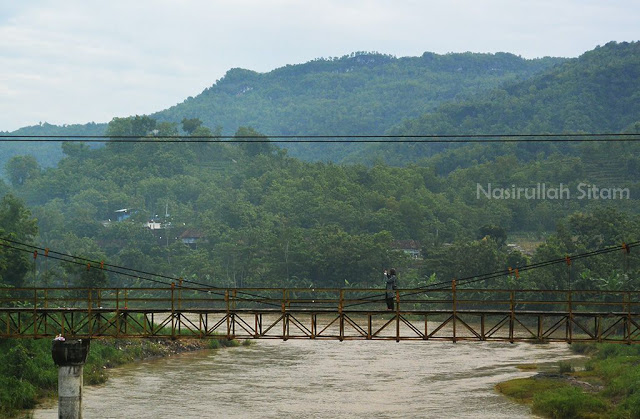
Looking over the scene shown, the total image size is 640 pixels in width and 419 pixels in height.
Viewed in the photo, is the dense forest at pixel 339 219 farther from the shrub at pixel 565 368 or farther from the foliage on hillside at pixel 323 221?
the shrub at pixel 565 368

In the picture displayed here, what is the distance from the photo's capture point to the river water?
50.5 metres

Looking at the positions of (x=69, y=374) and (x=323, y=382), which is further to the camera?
(x=323, y=382)

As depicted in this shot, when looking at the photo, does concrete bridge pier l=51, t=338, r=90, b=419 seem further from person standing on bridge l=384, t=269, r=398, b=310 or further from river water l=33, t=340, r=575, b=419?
person standing on bridge l=384, t=269, r=398, b=310

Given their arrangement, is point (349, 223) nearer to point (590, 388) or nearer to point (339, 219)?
point (339, 219)

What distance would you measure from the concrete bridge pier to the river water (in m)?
8.98

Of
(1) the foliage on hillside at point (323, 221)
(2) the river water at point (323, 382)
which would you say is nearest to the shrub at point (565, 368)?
(2) the river water at point (323, 382)

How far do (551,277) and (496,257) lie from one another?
35.2 feet

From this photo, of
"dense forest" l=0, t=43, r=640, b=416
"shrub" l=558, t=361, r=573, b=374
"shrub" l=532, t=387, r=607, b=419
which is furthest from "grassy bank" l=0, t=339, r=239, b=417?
"shrub" l=558, t=361, r=573, b=374

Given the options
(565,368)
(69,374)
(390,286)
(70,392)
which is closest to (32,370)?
(69,374)

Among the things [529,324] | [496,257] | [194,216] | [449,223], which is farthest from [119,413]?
[194,216]

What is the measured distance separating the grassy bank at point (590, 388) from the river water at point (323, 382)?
1263 millimetres

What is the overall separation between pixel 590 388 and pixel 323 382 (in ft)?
50.1

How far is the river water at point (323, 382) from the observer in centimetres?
5047

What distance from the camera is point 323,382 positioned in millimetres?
59625
